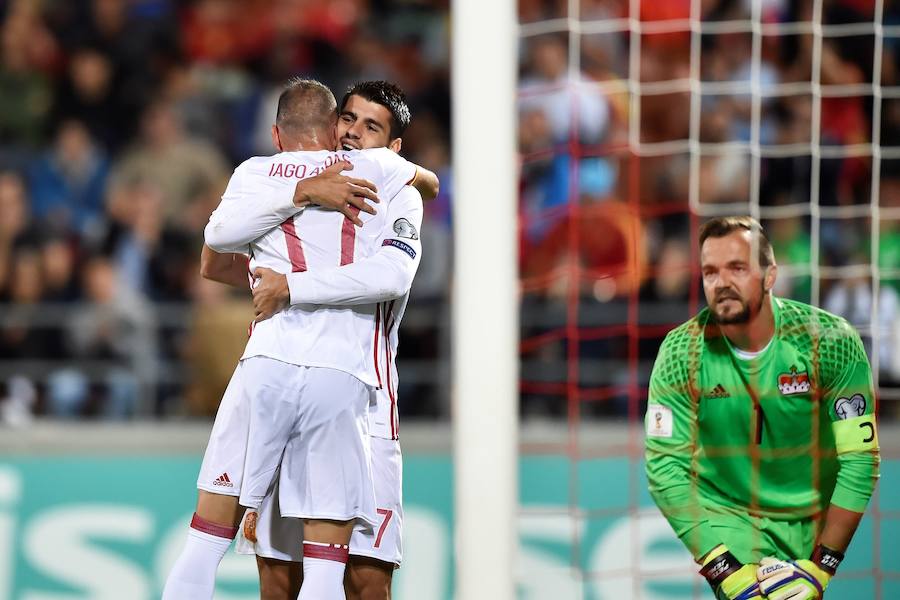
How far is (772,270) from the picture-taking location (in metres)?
3.75

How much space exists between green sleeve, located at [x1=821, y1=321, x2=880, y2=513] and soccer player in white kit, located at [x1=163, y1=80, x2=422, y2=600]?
1.25 metres

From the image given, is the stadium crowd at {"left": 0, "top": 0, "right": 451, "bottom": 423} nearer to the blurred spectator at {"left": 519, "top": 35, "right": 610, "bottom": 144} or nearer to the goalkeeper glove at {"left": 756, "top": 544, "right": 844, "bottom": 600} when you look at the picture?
the blurred spectator at {"left": 519, "top": 35, "right": 610, "bottom": 144}

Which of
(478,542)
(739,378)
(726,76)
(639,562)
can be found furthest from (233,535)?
(726,76)

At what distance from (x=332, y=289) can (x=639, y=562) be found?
277cm

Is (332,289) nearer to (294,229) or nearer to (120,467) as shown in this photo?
(294,229)

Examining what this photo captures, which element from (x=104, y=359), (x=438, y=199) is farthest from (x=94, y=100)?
(x=438, y=199)

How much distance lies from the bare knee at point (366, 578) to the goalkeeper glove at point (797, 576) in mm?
1036

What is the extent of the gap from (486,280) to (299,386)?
60 cm

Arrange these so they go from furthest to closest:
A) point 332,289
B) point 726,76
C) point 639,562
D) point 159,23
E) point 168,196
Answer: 1. point 159,23
2. point 168,196
3. point 726,76
4. point 639,562
5. point 332,289

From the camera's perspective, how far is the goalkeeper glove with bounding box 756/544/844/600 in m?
3.62

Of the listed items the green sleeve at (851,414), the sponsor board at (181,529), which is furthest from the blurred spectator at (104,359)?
the green sleeve at (851,414)

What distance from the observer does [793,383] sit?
Result: 385cm

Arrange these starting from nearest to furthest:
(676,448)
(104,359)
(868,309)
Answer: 1. (676,448)
2. (868,309)
3. (104,359)

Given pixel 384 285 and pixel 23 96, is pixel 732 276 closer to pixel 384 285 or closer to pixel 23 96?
pixel 384 285
